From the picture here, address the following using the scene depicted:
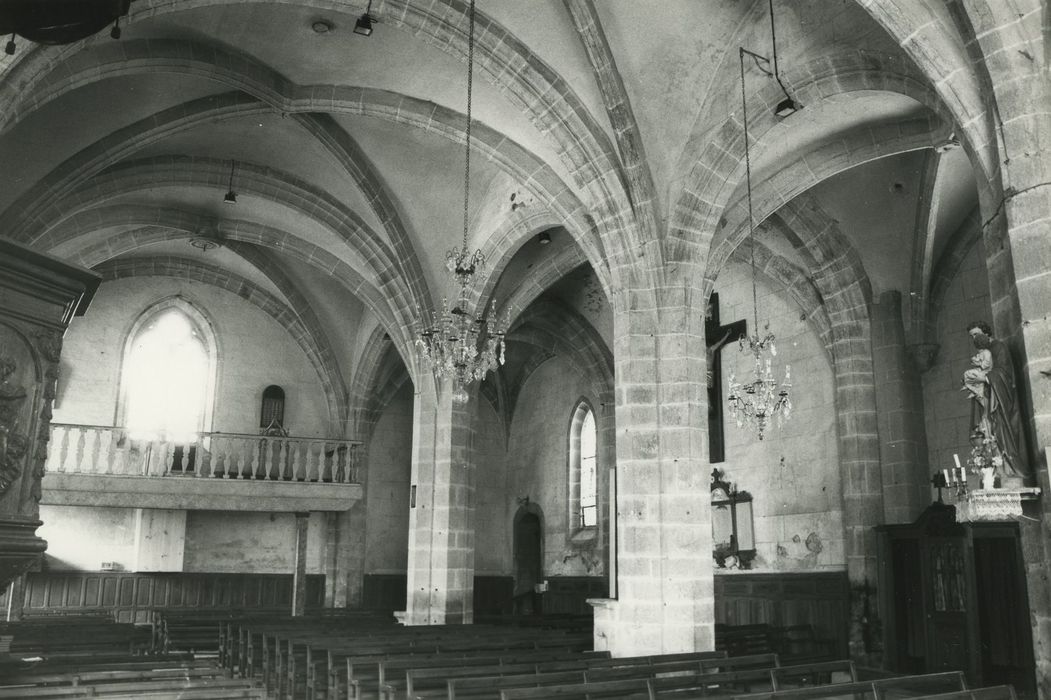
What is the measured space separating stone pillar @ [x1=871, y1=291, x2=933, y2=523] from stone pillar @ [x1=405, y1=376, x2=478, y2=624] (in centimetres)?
705

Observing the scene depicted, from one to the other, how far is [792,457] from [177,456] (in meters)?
13.1

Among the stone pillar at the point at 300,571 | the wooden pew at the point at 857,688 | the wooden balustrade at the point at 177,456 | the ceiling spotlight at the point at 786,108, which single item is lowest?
the wooden pew at the point at 857,688

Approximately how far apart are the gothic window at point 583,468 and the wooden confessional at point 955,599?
9.15 metres

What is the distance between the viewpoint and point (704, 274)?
1181 centimetres

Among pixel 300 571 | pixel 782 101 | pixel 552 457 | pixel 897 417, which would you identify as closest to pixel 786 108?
pixel 782 101

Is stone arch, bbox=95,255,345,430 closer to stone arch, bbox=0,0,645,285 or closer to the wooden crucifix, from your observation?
the wooden crucifix

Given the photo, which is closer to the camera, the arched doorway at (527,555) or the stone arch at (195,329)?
the stone arch at (195,329)

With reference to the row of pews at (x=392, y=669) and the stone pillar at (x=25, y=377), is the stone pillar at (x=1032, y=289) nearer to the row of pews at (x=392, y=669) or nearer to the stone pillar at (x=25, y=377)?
the row of pews at (x=392, y=669)

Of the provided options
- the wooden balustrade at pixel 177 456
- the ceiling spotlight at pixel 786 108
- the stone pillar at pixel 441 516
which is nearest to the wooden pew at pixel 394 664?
the stone pillar at pixel 441 516

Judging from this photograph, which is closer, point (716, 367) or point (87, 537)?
point (716, 367)

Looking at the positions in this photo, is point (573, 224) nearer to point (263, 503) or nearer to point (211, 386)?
point (263, 503)

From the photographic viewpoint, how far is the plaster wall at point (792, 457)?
595 inches

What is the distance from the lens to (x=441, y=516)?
15.6 meters

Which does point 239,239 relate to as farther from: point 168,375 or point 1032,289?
point 1032,289
